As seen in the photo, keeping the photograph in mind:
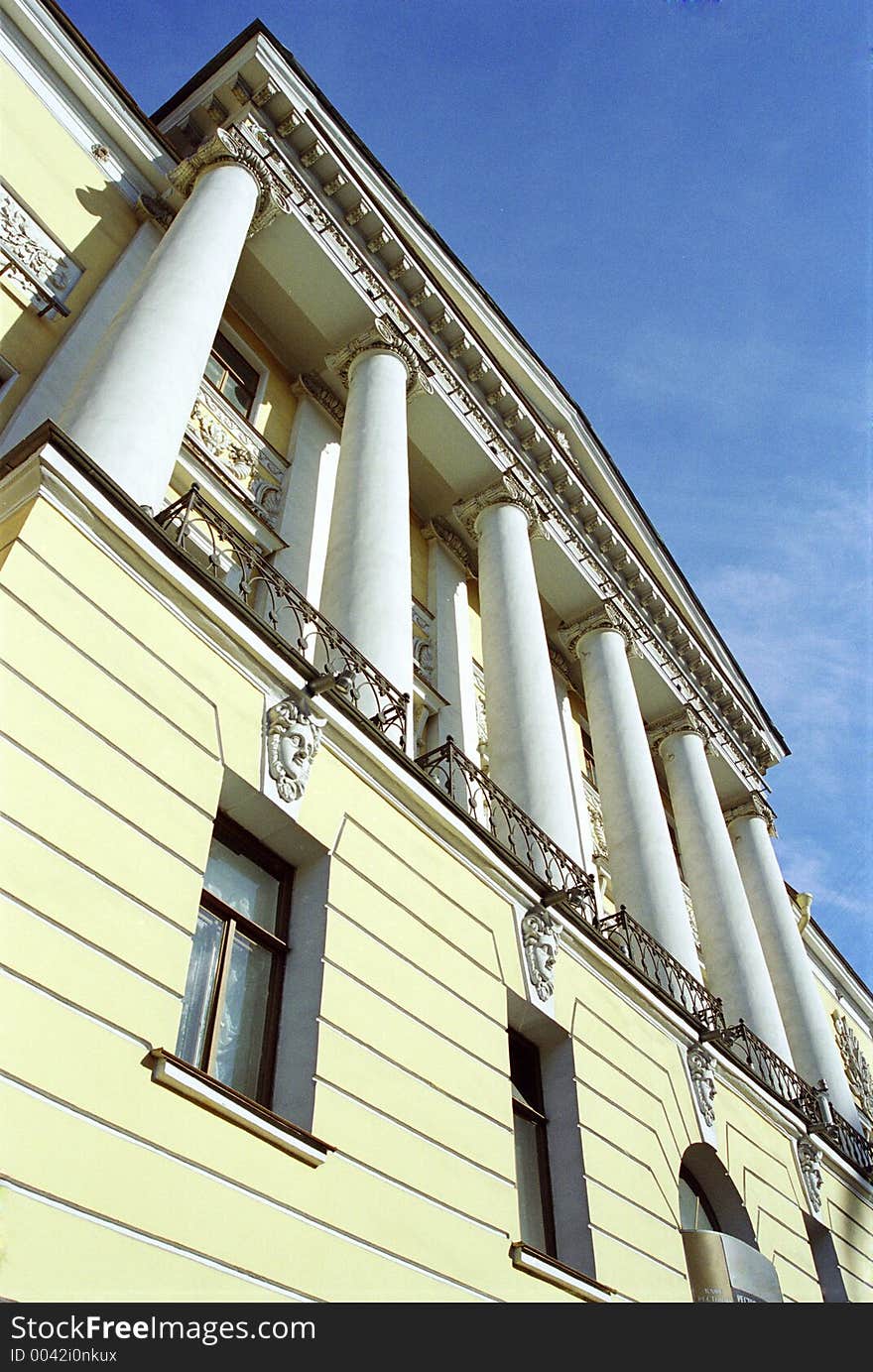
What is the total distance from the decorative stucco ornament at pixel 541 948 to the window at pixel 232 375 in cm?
914

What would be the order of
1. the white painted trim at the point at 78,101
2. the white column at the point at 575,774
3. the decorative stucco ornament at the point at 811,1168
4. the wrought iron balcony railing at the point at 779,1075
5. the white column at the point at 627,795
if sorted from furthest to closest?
the white column at the point at 575,774
the white column at the point at 627,795
the wrought iron balcony railing at the point at 779,1075
the decorative stucco ornament at the point at 811,1168
the white painted trim at the point at 78,101

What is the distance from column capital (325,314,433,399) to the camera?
17.8m

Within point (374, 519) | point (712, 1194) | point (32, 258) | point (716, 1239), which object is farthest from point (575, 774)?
point (32, 258)

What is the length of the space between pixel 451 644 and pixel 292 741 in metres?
9.47

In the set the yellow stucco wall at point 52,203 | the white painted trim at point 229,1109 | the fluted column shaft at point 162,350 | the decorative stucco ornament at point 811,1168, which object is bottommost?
the white painted trim at point 229,1109

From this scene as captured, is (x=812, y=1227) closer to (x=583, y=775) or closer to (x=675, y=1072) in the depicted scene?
(x=675, y=1072)

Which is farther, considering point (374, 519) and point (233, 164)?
point (233, 164)

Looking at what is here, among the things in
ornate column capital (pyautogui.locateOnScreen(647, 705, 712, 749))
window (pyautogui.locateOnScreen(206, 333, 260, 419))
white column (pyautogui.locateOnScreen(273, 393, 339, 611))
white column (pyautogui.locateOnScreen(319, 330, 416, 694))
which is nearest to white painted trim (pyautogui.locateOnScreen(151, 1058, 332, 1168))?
white column (pyautogui.locateOnScreen(319, 330, 416, 694))

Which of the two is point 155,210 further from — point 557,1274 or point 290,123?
point 557,1274

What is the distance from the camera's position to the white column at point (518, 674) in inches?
567

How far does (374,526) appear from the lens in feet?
45.5

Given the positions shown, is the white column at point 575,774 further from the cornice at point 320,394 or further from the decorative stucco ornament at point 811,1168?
the cornice at point 320,394

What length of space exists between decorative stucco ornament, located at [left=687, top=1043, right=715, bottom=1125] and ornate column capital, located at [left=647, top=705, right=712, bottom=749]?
11.7m

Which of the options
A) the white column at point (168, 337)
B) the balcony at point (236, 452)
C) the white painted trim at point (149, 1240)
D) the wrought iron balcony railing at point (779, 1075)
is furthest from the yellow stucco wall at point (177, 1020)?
the balcony at point (236, 452)
